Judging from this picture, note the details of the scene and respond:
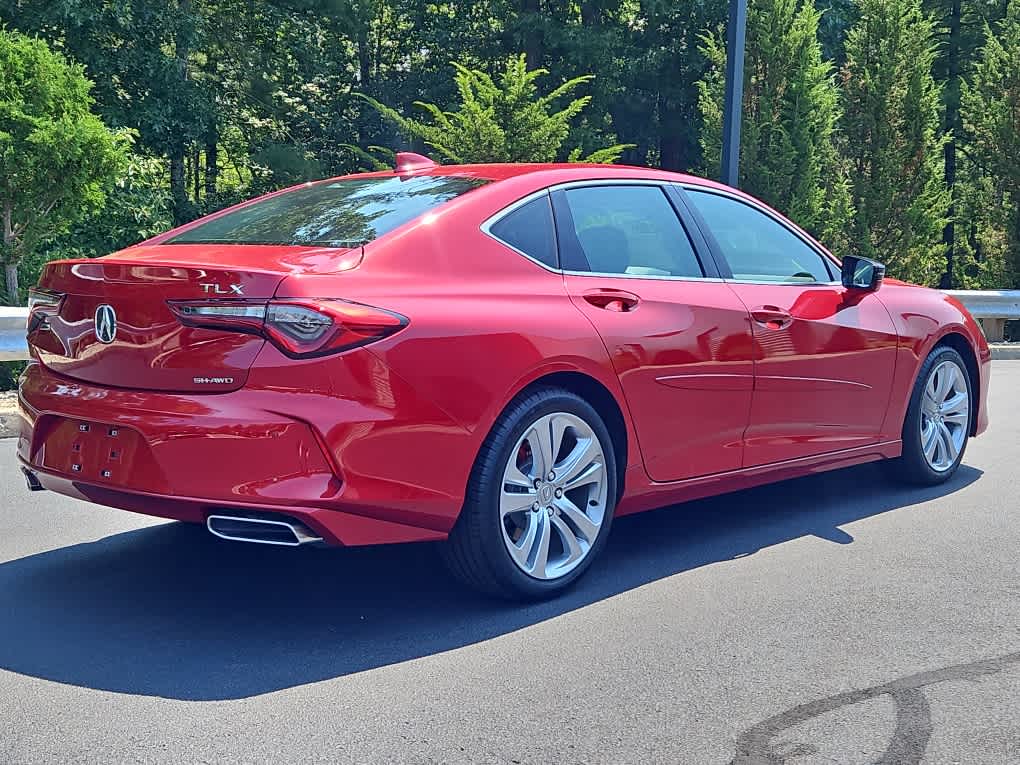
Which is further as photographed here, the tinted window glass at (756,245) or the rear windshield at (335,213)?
the tinted window glass at (756,245)

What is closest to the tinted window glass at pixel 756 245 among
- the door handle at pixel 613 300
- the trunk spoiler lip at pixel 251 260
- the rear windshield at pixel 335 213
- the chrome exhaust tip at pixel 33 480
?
the door handle at pixel 613 300

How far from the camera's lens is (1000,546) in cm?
531

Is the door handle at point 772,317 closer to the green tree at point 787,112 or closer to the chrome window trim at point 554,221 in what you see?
the chrome window trim at point 554,221

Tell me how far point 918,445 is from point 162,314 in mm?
4096

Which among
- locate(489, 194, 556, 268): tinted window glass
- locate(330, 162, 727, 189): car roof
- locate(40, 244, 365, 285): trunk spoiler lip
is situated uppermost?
locate(330, 162, 727, 189): car roof

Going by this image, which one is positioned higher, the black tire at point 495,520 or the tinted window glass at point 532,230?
the tinted window glass at point 532,230

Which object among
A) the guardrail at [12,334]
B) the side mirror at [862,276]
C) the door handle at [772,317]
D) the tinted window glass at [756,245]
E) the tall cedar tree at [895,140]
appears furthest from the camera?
the tall cedar tree at [895,140]

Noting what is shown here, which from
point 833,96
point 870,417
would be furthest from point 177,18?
point 870,417

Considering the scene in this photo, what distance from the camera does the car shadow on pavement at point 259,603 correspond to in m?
3.72

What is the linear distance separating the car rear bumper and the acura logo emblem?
7.1 inches

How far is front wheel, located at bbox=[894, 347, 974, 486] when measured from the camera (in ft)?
20.9

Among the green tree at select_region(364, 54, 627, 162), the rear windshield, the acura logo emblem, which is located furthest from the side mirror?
the green tree at select_region(364, 54, 627, 162)

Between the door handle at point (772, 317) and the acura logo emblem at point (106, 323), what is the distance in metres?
2.61

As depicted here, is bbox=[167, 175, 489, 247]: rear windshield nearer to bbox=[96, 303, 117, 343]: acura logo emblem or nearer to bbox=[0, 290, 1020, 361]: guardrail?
bbox=[96, 303, 117, 343]: acura logo emblem
